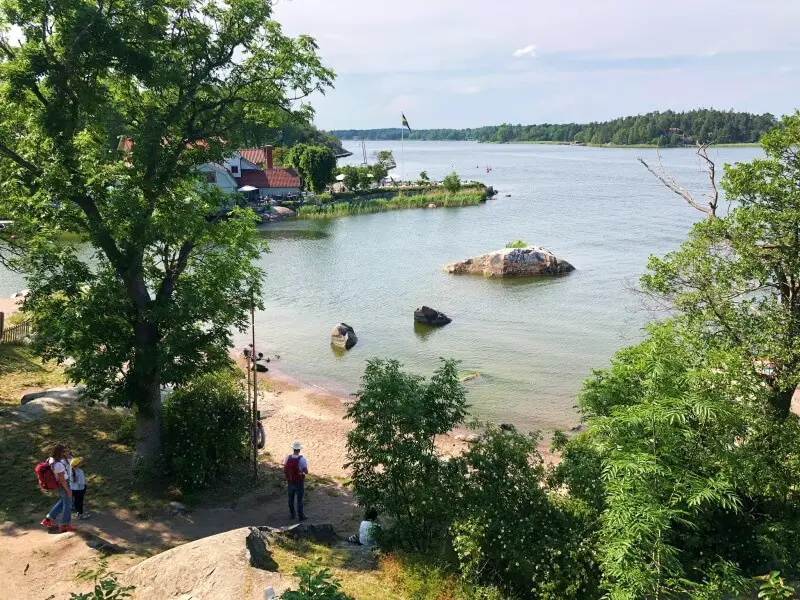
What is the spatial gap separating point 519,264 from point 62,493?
123 ft

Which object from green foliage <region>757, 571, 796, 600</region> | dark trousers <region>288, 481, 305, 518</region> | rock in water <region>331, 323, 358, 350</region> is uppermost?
green foliage <region>757, 571, 796, 600</region>

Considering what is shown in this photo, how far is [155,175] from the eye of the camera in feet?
50.4

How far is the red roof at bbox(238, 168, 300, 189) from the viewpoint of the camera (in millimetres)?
80819

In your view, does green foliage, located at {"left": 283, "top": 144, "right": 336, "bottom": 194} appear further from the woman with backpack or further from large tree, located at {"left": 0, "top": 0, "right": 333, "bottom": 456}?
the woman with backpack

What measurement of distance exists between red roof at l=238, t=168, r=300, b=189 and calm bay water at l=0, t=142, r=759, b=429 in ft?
35.9

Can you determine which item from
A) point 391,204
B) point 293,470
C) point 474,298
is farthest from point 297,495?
point 391,204

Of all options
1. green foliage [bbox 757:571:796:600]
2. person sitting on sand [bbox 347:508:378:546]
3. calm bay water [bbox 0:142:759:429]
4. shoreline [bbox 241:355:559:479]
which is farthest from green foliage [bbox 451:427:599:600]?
calm bay water [bbox 0:142:759:429]

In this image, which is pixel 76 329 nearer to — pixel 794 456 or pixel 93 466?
pixel 93 466

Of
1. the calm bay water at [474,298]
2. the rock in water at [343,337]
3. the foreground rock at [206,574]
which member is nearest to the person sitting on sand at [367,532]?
the foreground rock at [206,574]

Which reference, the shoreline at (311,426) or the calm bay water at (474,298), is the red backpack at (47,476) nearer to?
the shoreline at (311,426)

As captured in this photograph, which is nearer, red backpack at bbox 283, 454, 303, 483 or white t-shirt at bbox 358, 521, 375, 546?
white t-shirt at bbox 358, 521, 375, 546

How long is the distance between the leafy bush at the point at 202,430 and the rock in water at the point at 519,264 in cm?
3220

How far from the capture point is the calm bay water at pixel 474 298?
1156 inches

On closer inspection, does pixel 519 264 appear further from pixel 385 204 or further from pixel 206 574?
pixel 385 204
